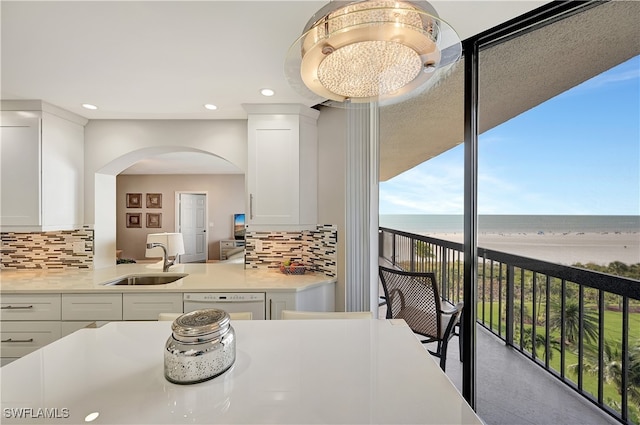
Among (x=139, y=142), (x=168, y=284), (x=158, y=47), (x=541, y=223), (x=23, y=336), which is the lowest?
(x=23, y=336)

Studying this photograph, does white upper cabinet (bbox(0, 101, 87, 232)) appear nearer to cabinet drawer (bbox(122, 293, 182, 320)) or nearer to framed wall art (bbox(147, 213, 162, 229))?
cabinet drawer (bbox(122, 293, 182, 320))

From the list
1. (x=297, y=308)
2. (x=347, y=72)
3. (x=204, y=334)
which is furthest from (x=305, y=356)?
Result: (x=297, y=308)

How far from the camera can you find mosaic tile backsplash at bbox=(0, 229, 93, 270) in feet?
8.85

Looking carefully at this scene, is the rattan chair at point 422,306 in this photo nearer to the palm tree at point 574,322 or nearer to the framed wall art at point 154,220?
the palm tree at point 574,322

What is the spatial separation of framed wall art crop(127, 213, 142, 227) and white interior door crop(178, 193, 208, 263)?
102 cm

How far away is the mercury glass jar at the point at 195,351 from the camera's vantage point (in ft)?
2.59

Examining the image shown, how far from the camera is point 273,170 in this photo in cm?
239

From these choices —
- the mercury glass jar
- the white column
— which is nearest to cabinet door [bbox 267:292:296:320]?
the white column

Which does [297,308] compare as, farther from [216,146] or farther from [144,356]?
[216,146]

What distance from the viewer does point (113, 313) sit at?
208cm

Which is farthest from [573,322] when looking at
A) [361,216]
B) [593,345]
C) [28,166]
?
[28,166]

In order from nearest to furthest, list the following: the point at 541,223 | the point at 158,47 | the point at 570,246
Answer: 1. the point at 570,246
2. the point at 541,223
3. the point at 158,47

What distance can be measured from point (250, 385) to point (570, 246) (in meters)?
1.56

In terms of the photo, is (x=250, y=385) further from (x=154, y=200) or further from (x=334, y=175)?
(x=154, y=200)
